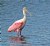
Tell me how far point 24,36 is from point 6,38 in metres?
0.59

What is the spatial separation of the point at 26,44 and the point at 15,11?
21.3 ft

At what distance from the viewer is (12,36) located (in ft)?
43.7

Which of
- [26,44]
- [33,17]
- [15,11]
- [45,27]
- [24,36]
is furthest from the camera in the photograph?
[15,11]

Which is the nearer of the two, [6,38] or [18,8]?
[6,38]

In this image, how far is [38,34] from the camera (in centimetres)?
1341

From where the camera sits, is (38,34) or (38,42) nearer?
(38,42)

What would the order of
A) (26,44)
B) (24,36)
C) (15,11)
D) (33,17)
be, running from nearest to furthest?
(26,44)
(24,36)
(33,17)
(15,11)

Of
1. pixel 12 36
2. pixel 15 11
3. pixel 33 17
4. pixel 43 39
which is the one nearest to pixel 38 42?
pixel 43 39

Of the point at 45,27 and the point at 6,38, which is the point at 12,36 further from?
the point at 45,27

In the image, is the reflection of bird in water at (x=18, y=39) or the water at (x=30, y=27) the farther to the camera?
the reflection of bird in water at (x=18, y=39)

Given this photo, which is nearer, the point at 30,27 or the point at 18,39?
the point at 18,39

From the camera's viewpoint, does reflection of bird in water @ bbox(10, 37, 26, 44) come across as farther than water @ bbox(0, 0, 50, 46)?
Yes

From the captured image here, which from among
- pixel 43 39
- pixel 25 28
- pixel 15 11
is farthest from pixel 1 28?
pixel 15 11

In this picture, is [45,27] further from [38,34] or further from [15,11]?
[15,11]
